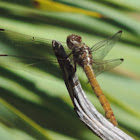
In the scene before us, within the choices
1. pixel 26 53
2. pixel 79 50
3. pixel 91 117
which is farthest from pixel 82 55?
pixel 91 117

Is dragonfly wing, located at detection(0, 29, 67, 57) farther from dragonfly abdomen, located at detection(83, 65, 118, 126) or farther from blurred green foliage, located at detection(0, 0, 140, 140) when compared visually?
dragonfly abdomen, located at detection(83, 65, 118, 126)

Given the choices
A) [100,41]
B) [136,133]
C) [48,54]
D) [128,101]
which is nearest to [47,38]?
[48,54]

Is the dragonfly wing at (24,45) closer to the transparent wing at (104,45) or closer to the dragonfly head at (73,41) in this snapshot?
the dragonfly head at (73,41)

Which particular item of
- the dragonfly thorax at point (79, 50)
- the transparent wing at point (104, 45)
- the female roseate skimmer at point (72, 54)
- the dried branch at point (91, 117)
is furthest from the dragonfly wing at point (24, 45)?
the dried branch at point (91, 117)

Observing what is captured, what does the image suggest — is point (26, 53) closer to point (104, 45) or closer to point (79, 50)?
point (79, 50)

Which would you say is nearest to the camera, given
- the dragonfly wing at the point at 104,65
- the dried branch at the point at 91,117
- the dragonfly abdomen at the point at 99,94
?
the dried branch at the point at 91,117

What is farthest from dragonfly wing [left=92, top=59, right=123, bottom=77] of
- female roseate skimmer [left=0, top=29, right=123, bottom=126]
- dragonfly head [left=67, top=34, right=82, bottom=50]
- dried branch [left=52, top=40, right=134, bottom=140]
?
dried branch [left=52, top=40, right=134, bottom=140]

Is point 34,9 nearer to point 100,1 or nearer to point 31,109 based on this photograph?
point 100,1
